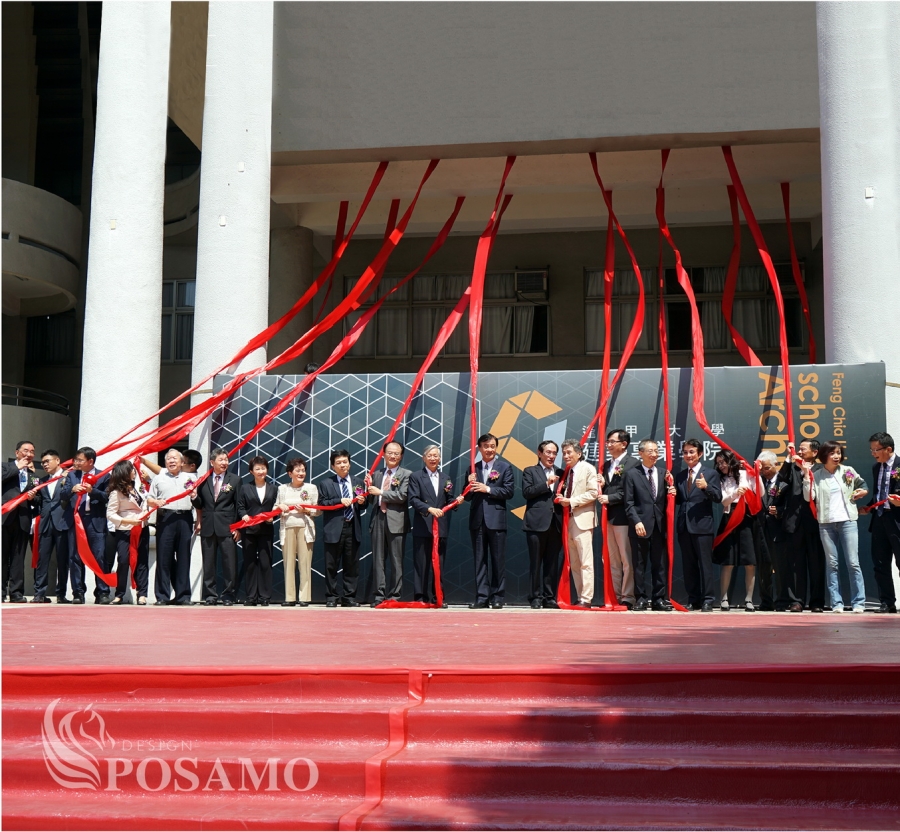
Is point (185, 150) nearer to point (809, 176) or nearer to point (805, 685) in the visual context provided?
point (809, 176)

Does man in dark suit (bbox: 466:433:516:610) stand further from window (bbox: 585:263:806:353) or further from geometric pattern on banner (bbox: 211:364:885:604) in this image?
window (bbox: 585:263:806:353)

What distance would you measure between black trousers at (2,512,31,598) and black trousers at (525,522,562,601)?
5.40 metres

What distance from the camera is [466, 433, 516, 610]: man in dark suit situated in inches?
390

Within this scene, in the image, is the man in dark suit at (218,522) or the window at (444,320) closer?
the man in dark suit at (218,522)

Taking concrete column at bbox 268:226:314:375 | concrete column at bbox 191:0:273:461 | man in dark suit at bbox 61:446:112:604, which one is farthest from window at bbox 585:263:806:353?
man in dark suit at bbox 61:446:112:604

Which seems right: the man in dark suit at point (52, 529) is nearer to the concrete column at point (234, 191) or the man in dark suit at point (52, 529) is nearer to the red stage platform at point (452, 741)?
the concrete column at point (234, 191)

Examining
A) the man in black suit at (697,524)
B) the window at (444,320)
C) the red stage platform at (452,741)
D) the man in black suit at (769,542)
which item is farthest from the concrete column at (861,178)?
the window at (444,320)

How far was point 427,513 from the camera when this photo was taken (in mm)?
10016

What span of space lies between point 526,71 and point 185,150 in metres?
10.1

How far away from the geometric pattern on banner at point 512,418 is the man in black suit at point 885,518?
53cm

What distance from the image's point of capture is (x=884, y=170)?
10195 mm

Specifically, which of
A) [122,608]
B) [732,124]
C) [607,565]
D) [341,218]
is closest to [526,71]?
[732,124]

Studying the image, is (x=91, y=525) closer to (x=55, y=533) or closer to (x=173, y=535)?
(x=55, y=533)

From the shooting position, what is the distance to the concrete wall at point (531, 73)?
1120cm
